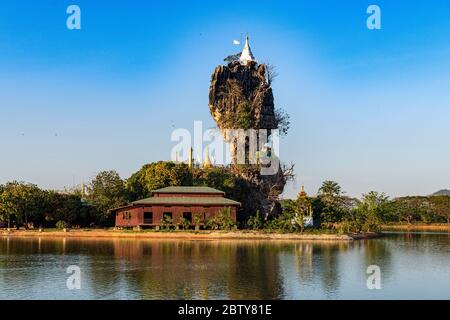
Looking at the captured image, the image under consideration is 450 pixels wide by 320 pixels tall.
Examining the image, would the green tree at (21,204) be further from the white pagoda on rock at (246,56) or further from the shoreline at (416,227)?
the shoreline at (416,227)

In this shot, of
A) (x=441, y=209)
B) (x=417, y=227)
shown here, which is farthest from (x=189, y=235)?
(x=441, y=209)

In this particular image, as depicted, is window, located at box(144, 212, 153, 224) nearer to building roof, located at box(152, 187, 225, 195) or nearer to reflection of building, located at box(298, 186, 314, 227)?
building roof, located at box(152, 187, 225, 195)

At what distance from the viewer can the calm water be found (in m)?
25.7

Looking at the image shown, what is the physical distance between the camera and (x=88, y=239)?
5762cm

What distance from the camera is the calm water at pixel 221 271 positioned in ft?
84.3

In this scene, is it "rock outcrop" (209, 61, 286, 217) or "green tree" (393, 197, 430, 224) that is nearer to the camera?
"rock outcrop" (209, 61, 286, 217)

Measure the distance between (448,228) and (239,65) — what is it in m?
45.9

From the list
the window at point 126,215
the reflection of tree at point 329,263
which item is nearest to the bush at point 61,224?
the window at point 126,215

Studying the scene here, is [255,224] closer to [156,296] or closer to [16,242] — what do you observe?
[16,242]

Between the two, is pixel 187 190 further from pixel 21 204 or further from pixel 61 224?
pixel 21 204

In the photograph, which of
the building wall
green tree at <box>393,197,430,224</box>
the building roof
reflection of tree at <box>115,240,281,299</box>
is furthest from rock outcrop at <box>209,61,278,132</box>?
green tree at <box>393,197,430,224</box>

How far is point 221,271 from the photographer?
105 feet

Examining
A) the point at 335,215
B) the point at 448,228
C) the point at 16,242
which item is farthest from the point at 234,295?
the point at 448,228
